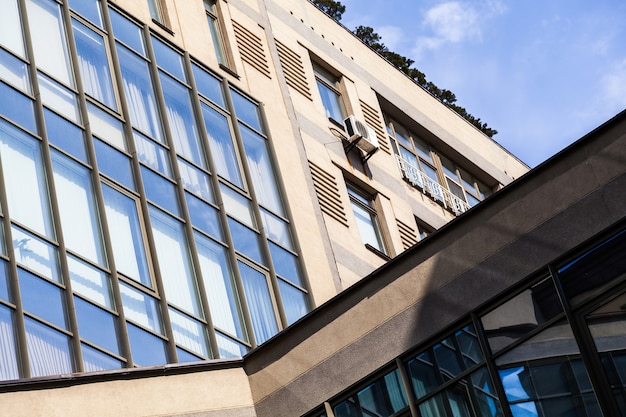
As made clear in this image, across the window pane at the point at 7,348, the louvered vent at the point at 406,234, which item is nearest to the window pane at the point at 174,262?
the window pane at the point at 7,348

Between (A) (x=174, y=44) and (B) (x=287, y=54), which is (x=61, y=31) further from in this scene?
(B) (x=287, y=54)

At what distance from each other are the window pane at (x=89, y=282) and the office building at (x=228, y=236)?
4 cm

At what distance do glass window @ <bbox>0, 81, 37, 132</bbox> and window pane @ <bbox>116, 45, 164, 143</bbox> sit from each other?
2.64m

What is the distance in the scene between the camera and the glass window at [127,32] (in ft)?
77.4

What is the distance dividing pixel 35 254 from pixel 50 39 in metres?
4.90

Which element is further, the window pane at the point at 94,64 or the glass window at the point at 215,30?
the glass window at the point at 215,30

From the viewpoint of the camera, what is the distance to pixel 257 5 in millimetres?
30062

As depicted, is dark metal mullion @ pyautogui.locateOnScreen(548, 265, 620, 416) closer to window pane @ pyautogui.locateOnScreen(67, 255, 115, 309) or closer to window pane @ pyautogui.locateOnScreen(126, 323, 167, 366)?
window pane @ pyautogui.locateOnScreen(126, 323, 167, 366)

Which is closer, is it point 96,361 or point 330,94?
point 96,361

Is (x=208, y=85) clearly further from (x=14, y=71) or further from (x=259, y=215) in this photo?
(x=14, y=71)

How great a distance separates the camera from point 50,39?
70.8 ft

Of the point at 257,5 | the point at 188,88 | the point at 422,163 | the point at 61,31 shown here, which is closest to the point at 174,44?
the point at 188,88

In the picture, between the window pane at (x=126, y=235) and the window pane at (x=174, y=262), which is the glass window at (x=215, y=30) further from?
the window pane at (x=126, y=235)

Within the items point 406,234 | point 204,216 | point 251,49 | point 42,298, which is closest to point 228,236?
point 204,216
